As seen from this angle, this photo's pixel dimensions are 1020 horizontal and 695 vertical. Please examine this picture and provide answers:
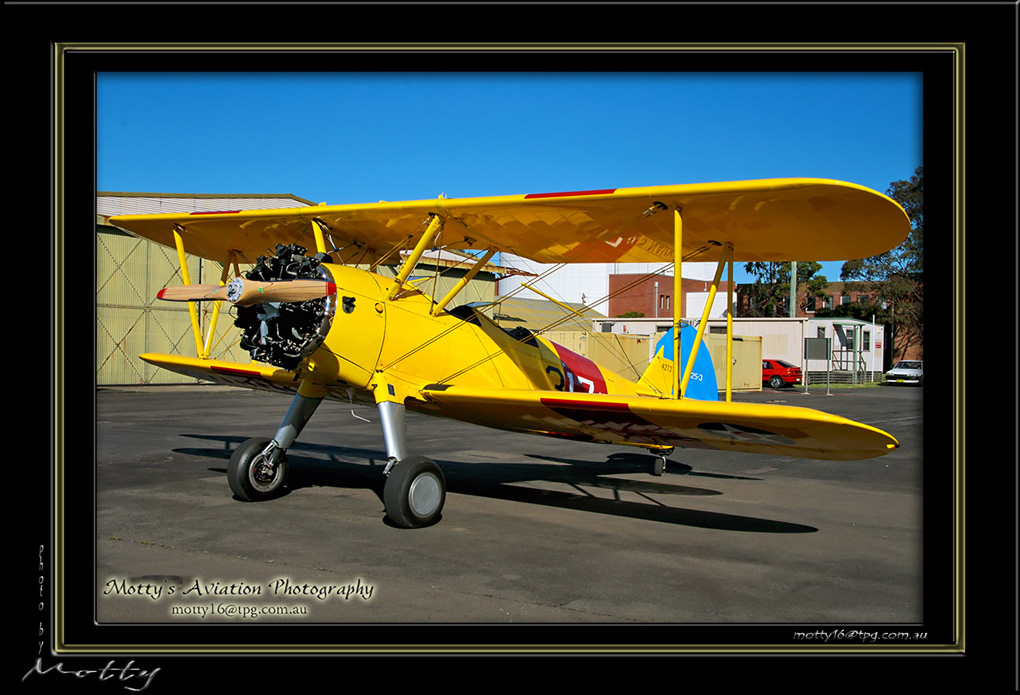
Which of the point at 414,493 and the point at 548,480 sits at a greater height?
the point at 414,493

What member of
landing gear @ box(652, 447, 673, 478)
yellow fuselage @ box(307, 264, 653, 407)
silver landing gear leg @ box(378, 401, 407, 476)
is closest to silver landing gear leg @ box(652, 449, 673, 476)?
landing gear @ box(652, 447, 673, 478)

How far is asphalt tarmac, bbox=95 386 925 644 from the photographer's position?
4223 mm

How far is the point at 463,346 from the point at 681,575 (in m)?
3.28

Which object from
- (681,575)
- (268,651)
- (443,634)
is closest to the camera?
(268,651)

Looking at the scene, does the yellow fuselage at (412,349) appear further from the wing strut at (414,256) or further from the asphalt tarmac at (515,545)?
the asphalt tarmac at (515,545)

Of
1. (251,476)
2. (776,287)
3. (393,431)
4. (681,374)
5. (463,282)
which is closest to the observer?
(393,431)

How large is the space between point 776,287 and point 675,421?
6092cm

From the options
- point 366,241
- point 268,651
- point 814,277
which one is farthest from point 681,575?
point 814,277

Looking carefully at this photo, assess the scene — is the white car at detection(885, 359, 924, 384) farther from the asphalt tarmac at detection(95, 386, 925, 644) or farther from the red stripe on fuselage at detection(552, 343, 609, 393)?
the red stripe on fuselage at detection(552, 343, 609, 393)

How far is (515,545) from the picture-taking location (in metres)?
5.73

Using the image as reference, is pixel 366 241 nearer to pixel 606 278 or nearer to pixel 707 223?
pixel 707 223

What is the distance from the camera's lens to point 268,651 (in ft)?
9.91

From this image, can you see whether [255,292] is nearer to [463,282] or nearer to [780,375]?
[463,282]

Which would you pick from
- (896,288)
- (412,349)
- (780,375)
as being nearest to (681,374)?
(412,349)
